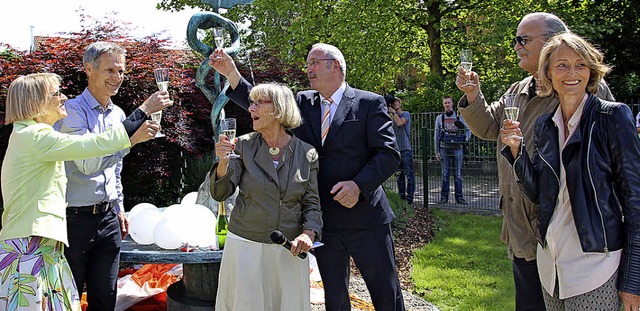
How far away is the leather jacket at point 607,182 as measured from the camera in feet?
7.56

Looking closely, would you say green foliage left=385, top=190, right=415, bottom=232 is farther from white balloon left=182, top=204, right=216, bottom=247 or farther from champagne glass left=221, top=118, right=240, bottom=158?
champagne glass left=221, top=118, right=240, bottom=158

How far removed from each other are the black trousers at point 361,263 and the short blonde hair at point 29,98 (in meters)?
1.83

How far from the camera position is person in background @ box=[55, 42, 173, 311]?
10.4 ft

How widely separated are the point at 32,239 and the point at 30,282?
225mm

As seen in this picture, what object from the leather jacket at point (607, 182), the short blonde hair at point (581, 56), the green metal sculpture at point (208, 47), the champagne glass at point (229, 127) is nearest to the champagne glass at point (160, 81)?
the champagne glass at point (229, 127)

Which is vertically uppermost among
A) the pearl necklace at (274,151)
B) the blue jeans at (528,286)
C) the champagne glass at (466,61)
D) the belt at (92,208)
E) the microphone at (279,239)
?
the champagne glass at (466,61)

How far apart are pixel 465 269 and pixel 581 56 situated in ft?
13.3

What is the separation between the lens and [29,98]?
9.37 ft

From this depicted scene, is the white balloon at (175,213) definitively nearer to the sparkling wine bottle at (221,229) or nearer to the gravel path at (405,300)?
the sparkling wine bottle at (221,229)

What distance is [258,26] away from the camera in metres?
19.0

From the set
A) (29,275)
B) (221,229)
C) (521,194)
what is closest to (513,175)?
(521,194)

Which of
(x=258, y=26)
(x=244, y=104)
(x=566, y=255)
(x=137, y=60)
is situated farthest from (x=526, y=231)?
(x=258, y=26)

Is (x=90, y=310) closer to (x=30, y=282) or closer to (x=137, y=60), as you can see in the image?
(x=30, y=282)

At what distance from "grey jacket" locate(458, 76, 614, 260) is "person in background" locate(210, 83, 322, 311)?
1.08m
